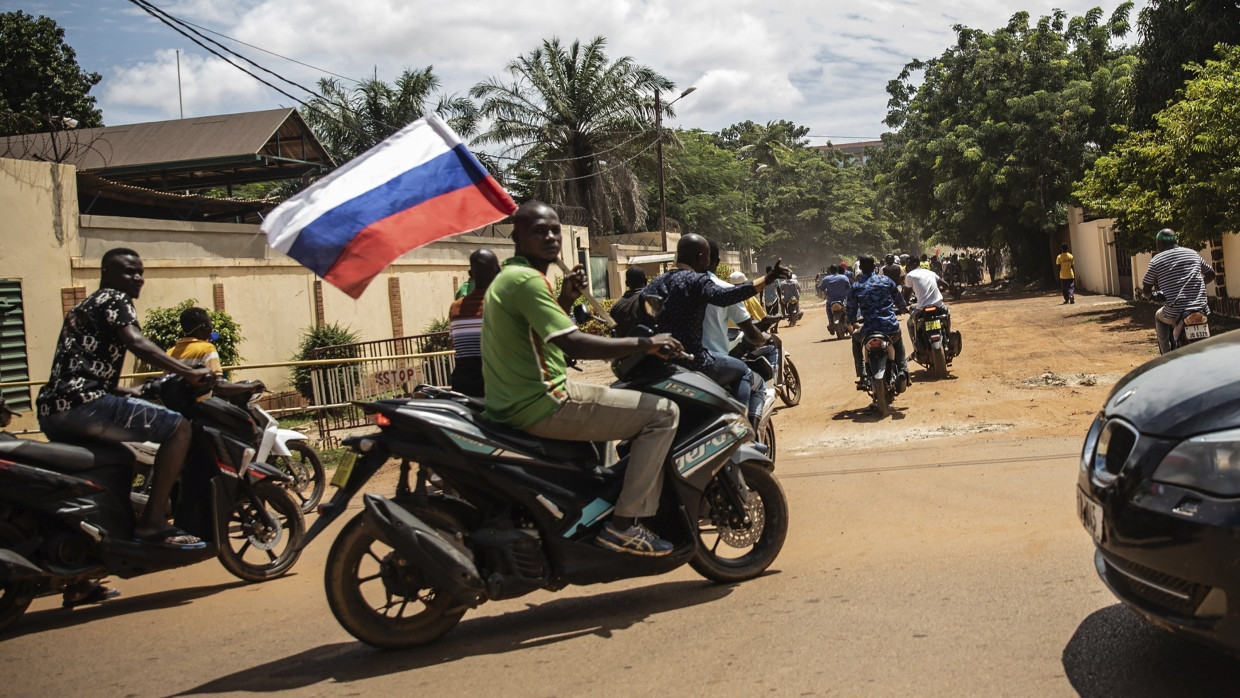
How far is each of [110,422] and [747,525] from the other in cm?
324

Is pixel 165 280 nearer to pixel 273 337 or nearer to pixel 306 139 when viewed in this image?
pixel 273 337

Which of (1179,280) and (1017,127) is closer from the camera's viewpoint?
(1179,280)

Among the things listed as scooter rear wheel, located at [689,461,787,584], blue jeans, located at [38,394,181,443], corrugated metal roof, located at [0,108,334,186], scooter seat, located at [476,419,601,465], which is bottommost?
scooter rear wheel, located at [689,461,787,584]

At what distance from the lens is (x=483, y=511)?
459cm

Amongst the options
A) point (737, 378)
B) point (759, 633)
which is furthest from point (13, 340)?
point (759, 633)

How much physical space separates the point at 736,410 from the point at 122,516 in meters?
3.20

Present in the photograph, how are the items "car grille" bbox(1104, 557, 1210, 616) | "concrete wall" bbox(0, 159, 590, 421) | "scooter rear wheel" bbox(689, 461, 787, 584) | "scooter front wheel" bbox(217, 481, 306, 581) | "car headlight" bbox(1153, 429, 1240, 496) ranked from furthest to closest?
"concrete wall" bbox(0, 159, 590, 421)
"scooter front wheel" bbox(217, 481, 306, 581)
"scooter rear wheel" bbox(689, 461, 787, 584)
"car grille" bbox(1104, 557, 1210, 616)
"car headlight" bbox(1153, 429, 1240, 496)

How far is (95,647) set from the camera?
504 centimetres

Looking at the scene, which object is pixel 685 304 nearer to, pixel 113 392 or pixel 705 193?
pixel 113 392

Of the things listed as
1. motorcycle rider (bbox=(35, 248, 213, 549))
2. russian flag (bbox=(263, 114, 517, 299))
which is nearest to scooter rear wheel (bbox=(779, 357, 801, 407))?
russian flag (bbox=(263, 114, 517, 299))

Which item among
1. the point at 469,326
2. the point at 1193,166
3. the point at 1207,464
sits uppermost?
the point at 1193,166

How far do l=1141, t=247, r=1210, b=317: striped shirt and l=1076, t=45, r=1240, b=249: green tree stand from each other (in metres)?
6.23

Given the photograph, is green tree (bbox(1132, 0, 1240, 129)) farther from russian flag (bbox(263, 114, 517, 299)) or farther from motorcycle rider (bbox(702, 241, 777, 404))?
russian flag (bbox(263, 114, 517, 299))

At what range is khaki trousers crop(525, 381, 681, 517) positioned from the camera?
458 centimetres
